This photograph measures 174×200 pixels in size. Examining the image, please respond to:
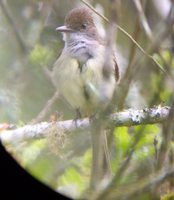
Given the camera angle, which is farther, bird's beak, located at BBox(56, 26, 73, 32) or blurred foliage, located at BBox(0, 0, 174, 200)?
bird's beak, located at BBox(56, 26, 73, 32)

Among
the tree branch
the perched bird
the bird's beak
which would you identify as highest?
the bird's beak

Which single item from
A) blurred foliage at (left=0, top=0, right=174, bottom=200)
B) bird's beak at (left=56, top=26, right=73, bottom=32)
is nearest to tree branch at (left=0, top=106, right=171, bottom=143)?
blurred foliage at (left=0, top=0, right=174, bottom=200)

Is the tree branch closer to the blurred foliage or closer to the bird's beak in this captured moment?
the blurred foliage

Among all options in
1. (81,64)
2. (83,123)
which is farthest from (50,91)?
(81,64)

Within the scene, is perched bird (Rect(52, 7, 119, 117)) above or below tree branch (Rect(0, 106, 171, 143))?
above

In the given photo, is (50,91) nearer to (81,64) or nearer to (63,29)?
(63,29)

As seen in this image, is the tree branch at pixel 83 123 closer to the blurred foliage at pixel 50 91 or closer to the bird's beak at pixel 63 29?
the blurred foliage at pixel 50 91

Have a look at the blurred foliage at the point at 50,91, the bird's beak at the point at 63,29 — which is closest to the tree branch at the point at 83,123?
the blurred foliage at the point at 50,91
